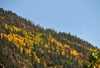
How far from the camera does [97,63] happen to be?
80.8 ft

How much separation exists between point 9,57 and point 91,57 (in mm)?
138982

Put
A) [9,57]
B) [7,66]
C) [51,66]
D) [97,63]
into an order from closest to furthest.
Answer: [97,63] < [7,66] < [9,57] < [51,66]

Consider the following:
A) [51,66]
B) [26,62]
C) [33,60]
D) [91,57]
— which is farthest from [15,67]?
[91,57]

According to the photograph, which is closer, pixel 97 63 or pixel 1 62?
pixel 97 63

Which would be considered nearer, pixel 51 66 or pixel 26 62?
pixel 26 62

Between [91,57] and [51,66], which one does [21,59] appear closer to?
[51,66]

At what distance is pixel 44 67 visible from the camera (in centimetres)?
18025

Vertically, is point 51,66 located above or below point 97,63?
below

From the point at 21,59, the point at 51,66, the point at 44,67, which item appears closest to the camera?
the point at 21,59

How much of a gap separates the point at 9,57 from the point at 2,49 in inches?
503

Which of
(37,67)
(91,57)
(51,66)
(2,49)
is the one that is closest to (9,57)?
(2,49)

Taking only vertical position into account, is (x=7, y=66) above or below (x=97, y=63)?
below

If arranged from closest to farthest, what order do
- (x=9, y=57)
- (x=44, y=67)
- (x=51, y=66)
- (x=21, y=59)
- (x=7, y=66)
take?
(x=7, y=66)
(x=9, y=57)
(x=21, y=59)
(x=44, y=67)
(x=51, y=66)

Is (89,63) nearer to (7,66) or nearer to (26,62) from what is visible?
(7,66)
